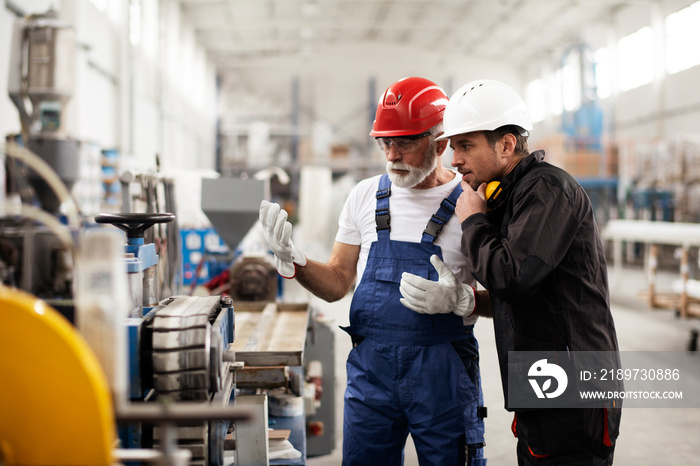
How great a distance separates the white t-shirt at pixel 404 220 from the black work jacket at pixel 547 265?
0.28 meters

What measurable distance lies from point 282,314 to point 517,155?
1.54 meters

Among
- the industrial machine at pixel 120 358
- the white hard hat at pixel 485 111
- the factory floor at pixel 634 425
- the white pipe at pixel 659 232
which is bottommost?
the factory floor at pixel 634 425

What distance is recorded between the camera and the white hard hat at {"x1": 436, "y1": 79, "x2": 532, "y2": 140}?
1.63 metres

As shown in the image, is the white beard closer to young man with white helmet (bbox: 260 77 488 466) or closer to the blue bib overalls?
young man with white helmet (bbox: 260 77 488 466)

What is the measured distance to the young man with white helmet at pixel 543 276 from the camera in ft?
4.74

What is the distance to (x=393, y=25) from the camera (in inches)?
605

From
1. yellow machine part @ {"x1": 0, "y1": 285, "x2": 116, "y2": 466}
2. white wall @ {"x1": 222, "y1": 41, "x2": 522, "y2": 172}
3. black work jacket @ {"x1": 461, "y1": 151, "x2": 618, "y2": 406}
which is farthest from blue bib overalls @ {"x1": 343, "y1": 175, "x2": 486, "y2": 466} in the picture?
white wall @ {"x1": 222, "y1": 41, "x2": 522, "y2": 172}

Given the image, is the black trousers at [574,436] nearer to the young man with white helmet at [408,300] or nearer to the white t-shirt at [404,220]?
the young man with white helmet at [408,300]

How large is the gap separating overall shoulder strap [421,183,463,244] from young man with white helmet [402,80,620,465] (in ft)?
0.65

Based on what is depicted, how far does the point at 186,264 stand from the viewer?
14.3 ft

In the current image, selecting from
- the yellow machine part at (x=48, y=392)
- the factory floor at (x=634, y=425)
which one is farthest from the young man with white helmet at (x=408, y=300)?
the factory floor at (x=634, y=425)

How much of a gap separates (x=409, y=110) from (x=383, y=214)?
13.7 inches

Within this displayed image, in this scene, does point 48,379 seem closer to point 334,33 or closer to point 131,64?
point 131,64

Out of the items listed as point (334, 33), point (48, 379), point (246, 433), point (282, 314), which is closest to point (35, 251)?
point (48, 379)
